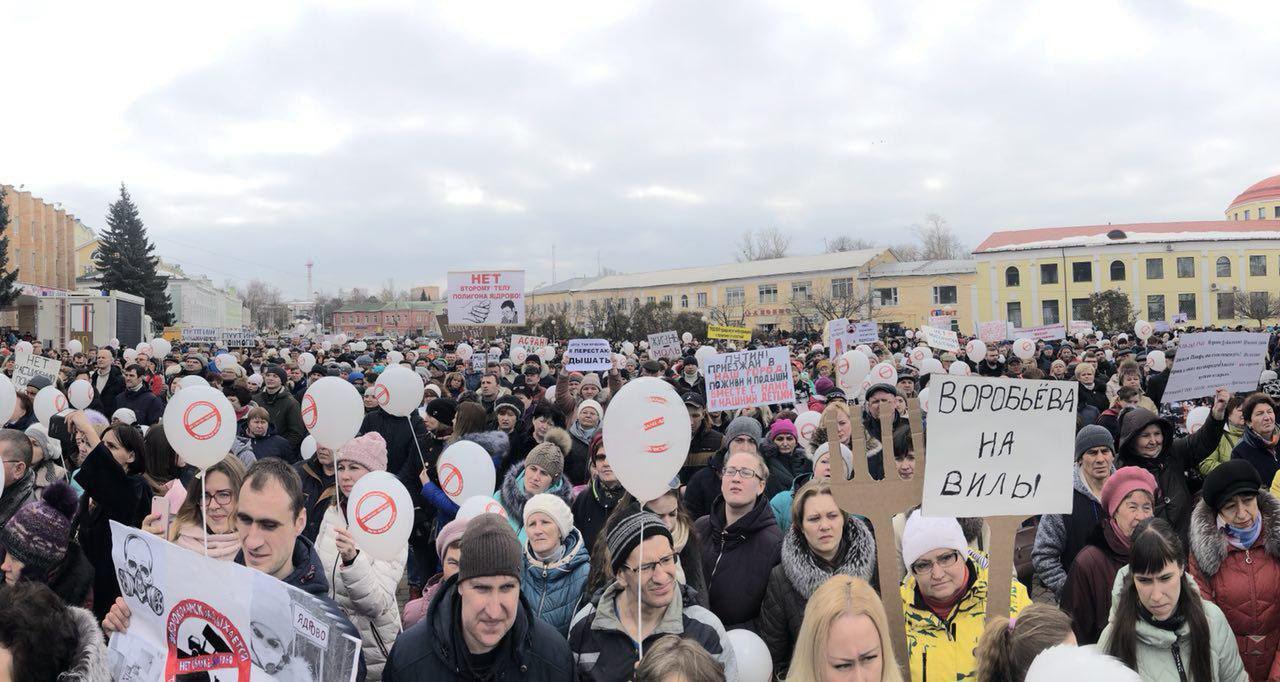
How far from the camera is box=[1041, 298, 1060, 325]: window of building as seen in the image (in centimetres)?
6812

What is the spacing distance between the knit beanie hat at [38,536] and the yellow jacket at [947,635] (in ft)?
11.5

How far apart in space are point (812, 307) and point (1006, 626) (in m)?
66.9

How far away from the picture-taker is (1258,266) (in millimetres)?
66750

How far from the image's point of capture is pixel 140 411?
425 inches

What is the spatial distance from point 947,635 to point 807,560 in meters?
0.72

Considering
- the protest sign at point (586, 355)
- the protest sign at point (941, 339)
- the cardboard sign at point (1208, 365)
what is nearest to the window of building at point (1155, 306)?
the protest sign at point (941, 339)

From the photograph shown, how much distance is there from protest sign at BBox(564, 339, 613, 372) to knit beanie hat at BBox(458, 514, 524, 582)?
40.4ft

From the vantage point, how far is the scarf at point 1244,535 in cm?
424

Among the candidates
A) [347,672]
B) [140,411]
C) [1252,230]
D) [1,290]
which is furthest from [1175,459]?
[1252,230]

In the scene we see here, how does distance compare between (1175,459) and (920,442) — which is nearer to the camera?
(920,442)

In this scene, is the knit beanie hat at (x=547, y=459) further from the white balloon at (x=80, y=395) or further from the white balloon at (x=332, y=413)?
the white balloon at (x=80, y=395)

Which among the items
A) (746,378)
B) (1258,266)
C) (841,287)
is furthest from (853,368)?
(1258,266)

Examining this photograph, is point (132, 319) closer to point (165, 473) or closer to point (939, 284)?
point (165, 473)

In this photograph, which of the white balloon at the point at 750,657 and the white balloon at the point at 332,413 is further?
the white balloon at the point at 332,413
